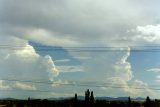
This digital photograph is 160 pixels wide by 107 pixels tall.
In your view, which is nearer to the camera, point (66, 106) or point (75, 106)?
point (75, 106)

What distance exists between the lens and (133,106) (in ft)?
495

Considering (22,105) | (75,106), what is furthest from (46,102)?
(75,106)

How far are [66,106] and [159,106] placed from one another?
38227 millimetres

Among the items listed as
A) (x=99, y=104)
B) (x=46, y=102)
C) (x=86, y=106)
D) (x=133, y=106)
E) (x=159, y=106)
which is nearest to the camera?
(x=86, y=106)

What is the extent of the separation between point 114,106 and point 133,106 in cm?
852

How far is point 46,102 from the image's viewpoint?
161250 millimetres

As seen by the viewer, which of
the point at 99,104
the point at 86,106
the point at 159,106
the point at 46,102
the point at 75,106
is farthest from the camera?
the point at 46,102

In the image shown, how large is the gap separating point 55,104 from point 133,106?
35.3 m

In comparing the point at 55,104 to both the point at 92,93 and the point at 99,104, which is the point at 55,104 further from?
the point at 92,93

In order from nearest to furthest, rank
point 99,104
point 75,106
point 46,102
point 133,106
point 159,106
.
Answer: point 75,106 → point 159,106 → point 99,104 → point 133,106 → point 46,102

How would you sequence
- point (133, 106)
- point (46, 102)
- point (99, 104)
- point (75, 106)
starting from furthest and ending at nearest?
point (46, 102) → point (133, 106) → point (99, 104) → point (75, 106)

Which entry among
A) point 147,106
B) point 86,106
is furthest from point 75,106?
point 147,106

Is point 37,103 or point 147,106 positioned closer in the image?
point 147,106

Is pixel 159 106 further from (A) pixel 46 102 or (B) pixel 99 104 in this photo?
(A) pixel 46 102
